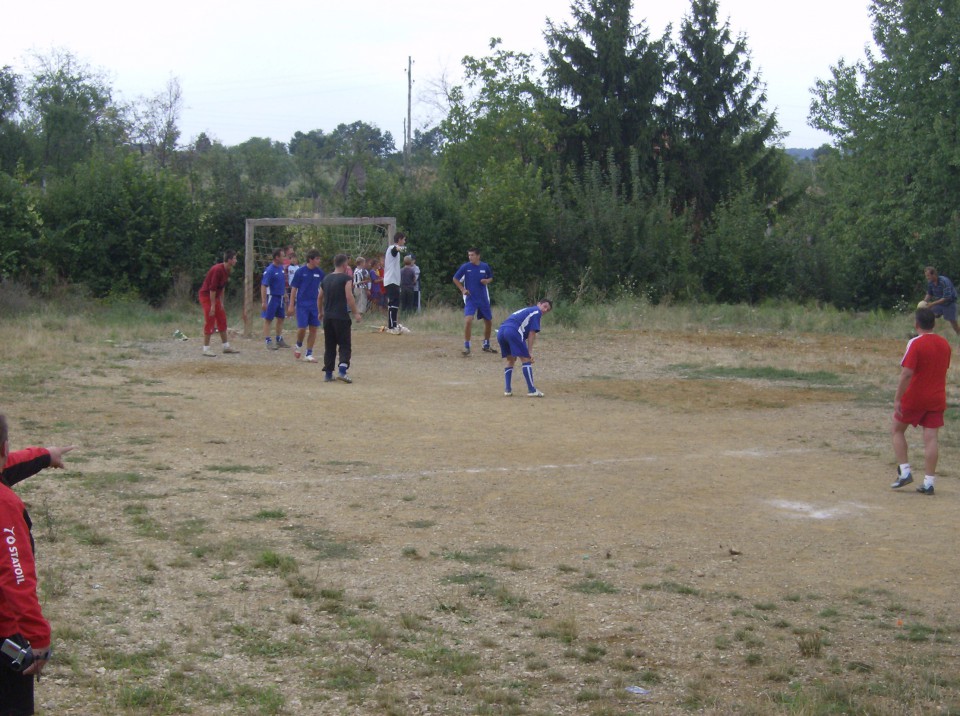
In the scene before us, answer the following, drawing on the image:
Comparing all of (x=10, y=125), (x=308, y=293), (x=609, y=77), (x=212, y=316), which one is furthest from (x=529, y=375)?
Result: (x=10, y=125)

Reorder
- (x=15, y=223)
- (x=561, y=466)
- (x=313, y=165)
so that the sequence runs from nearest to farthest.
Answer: (x=561, y=466), (x=15, y=223), (x=313, y=165)

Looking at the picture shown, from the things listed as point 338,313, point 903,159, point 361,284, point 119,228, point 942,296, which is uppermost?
point 903,159

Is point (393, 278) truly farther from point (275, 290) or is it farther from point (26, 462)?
point (26, 462)

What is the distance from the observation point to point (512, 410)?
13812 millimetres

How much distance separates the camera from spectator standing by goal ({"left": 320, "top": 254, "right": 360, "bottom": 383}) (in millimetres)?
15578

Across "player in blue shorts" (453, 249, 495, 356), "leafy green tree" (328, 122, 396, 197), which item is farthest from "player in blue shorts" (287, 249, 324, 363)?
"leafy green tree" (328, 122, 396, 197)

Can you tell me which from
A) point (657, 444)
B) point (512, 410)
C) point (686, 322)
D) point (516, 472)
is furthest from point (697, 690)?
point (686, 322)

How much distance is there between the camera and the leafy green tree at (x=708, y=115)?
38938mm

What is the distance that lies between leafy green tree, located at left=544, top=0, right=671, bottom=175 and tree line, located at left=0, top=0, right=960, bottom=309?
7 cm

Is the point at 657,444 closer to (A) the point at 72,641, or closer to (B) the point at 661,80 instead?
(A) the point at 72,641

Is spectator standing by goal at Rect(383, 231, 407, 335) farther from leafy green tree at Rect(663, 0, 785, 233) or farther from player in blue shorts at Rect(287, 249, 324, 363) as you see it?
leafy green tree at Rect(663, 0, 785, 233)

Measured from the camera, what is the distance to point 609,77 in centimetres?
3825

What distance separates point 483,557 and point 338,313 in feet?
28.1

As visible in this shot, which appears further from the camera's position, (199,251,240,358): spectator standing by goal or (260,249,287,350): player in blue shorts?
(260,249,287,350): player in blue shorts
